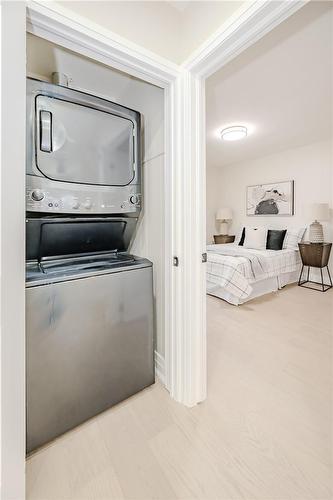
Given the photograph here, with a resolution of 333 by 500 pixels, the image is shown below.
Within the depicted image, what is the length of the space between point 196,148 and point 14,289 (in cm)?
113

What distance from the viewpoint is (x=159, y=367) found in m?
1.63

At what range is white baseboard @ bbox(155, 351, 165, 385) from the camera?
1590 mm

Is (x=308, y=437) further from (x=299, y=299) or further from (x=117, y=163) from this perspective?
(x=299, y=299)

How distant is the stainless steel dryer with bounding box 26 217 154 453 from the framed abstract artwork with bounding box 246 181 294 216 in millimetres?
3886

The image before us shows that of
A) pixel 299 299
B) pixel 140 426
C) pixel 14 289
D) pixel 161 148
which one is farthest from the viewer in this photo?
pixel 299 299

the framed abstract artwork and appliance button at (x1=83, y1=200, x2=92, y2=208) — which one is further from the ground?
the framed abstract artwork

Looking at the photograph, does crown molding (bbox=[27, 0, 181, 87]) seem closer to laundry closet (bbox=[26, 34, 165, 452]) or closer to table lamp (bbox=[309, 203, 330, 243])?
laundry closet (bbox=[26, 34, 165, 452])

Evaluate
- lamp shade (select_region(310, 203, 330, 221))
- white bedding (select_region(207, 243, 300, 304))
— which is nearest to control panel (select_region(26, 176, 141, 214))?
white bedding (select_region(207, 243, 300, 304))

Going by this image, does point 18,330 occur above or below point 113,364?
above

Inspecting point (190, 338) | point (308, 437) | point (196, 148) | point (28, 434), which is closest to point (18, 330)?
point (28, 434)

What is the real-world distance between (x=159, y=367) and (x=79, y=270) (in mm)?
910

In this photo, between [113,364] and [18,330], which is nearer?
[18,330]

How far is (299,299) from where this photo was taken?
3244 millimetres

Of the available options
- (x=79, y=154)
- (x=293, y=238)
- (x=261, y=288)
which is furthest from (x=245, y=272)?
(x=79, y=154)
